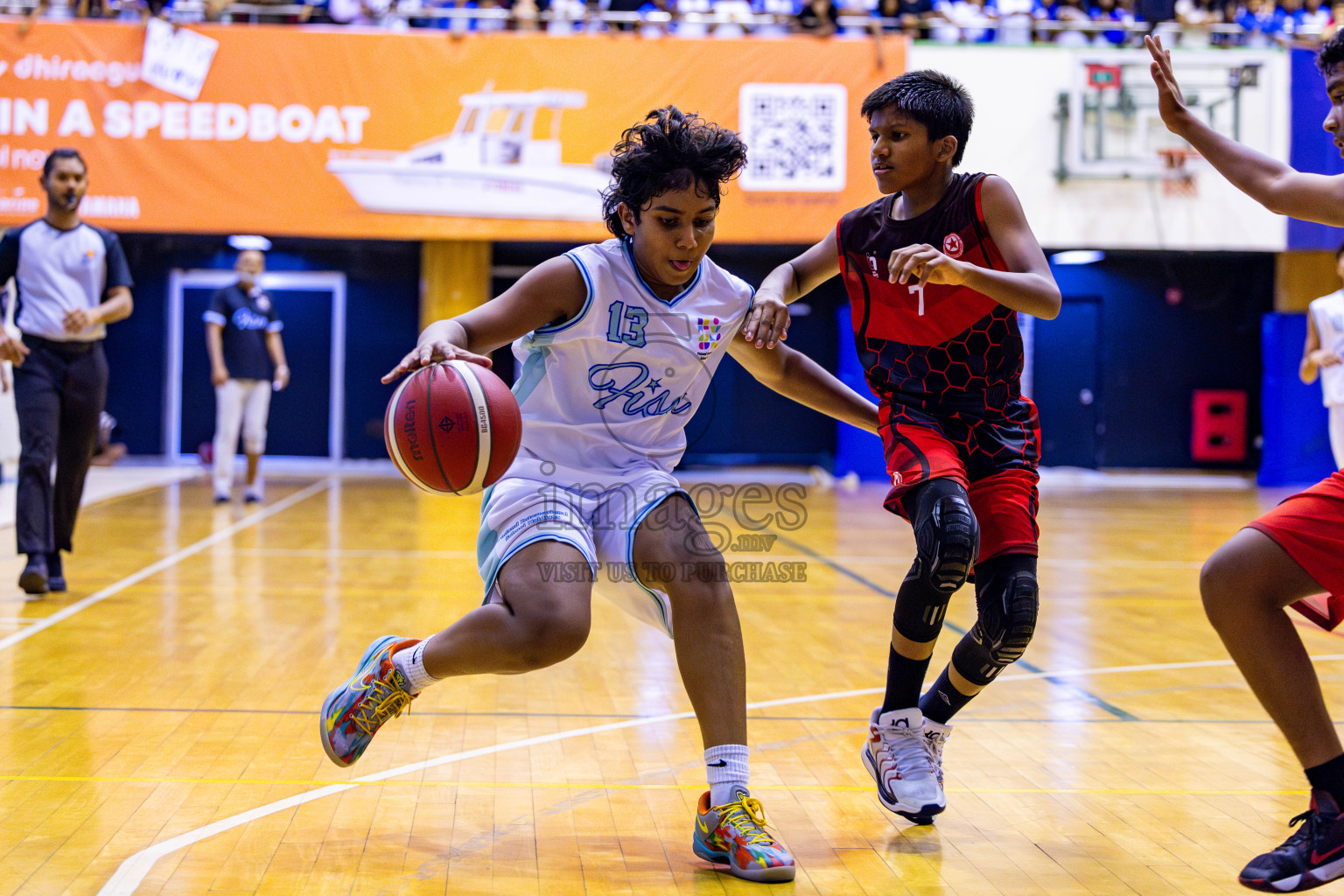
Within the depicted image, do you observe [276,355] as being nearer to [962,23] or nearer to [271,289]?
[271,289]

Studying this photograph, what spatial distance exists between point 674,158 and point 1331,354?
19.6 ft

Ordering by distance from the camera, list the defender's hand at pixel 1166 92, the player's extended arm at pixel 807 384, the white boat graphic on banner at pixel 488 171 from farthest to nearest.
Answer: the white boat graphic on banner at pixel 488 171 < the player's extended arm at pixel 807 384 < the defender's hand at pixel 1166 92

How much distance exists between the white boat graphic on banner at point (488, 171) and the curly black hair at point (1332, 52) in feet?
32.3

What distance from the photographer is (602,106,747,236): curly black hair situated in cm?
262

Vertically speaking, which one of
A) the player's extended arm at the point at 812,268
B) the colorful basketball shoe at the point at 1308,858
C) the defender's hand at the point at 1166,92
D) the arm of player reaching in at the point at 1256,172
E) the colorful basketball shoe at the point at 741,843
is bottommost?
the colorful basketball shoe at the point at 741,843

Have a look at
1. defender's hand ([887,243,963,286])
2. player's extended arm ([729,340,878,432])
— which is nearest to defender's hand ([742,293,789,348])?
player's extended arm ([729,340,878,432])

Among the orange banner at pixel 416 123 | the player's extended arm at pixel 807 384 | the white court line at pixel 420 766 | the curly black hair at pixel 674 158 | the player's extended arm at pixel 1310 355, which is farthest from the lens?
the orange banner at pixel 416 123

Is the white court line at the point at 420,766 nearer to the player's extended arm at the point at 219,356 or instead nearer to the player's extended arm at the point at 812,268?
the player's extended arm at the point at 812,268

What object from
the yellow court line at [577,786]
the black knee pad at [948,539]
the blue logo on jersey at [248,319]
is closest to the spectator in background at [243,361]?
the blue logo on jersey at [248,319]

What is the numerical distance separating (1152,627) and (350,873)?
13.6 ft

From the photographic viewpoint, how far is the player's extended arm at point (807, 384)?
9.68ft

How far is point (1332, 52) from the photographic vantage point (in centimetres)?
225

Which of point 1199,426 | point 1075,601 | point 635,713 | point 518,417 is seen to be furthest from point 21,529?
point 1199,426

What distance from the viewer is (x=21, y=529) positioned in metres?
5.26
